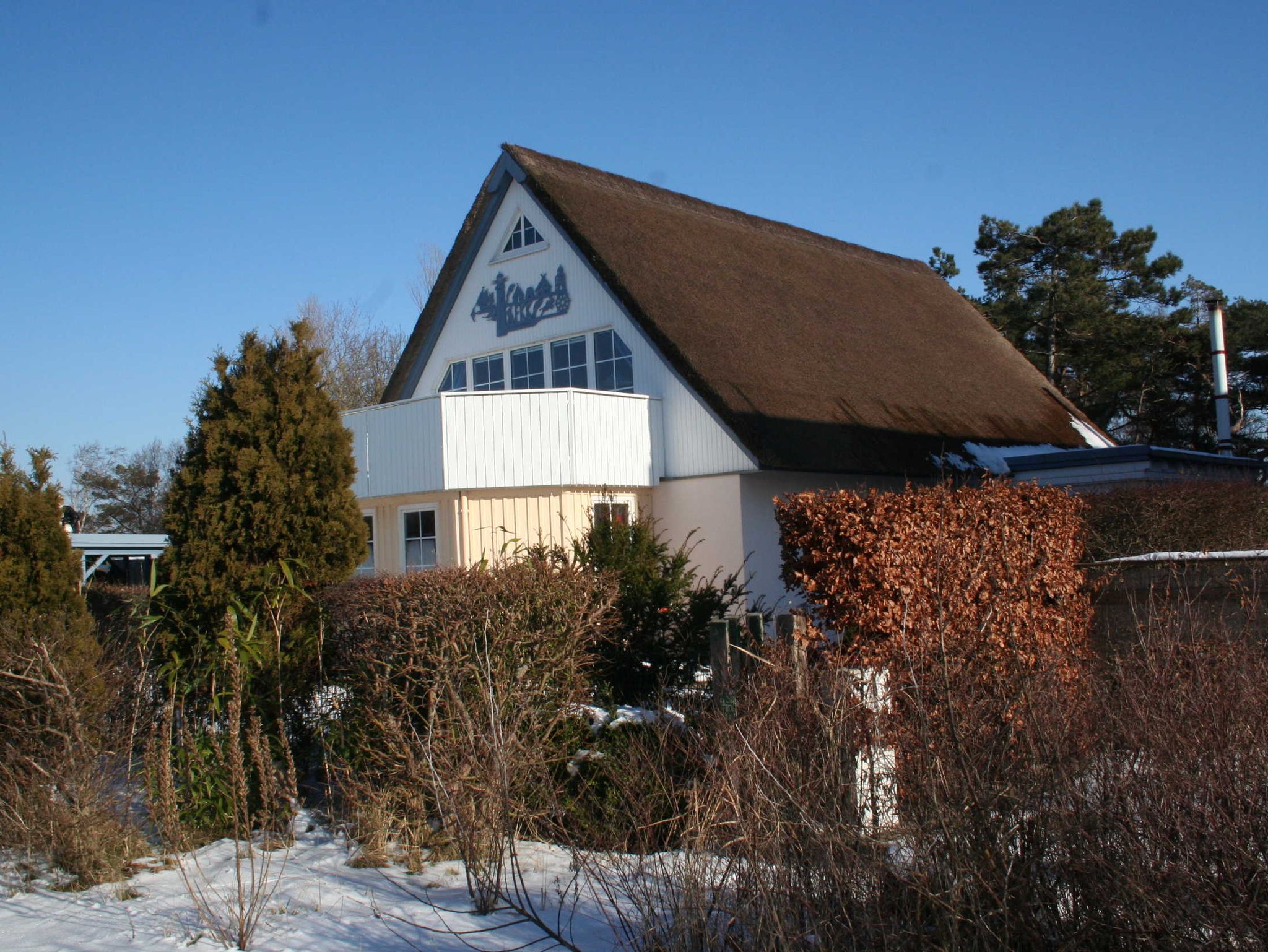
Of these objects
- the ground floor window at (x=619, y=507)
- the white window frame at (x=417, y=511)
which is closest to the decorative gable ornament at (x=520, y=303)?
the ground floor window at (x=619, y=507)

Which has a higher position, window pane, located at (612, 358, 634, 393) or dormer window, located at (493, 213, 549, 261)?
dormer window, located at (493, 213, 549, 261)

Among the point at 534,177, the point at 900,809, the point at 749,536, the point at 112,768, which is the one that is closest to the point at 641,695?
the point at 112,768

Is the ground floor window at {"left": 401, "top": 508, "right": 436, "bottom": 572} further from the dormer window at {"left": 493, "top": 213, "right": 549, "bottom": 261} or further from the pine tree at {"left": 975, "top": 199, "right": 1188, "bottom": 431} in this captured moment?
the pine tree at {"left": 975, "top": 199, "right": 1188, "bottom": 431}

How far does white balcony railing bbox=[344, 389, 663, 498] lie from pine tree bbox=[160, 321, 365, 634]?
6895 mm

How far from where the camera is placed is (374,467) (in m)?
16.3

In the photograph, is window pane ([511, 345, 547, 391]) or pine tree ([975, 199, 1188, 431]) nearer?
window pane ([511, 345, 547, 391])

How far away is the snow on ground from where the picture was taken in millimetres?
5207

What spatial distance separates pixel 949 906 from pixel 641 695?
4.84 metres

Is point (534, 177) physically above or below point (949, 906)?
above

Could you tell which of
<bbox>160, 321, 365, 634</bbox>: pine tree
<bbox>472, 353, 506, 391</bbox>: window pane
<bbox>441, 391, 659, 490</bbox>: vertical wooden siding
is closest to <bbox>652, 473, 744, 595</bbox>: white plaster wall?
<bbox>441, 391, 659, 490</bbox>: vertical wooden siding

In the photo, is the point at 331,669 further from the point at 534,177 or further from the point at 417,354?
the point at 417,354

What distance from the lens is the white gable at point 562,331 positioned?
53.1 ft

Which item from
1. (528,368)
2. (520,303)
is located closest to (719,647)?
(528,368)

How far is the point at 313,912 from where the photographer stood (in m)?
5.62
